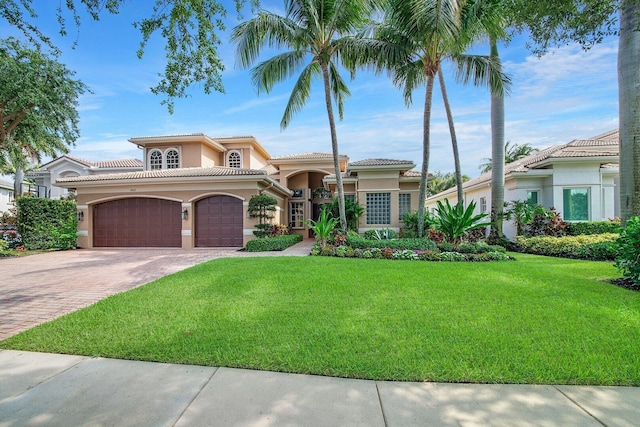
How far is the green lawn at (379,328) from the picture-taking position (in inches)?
131

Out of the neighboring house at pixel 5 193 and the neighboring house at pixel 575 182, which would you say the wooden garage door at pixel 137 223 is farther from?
the neighboring house at pixel 5 193

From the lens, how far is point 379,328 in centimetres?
436

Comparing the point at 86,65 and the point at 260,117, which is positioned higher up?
the point at 260,117

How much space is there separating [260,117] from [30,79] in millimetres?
9289

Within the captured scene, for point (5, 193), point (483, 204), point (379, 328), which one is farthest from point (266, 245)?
point (5, 193)

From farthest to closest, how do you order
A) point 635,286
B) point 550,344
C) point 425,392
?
point 635,286, point 550,344, point 425,392

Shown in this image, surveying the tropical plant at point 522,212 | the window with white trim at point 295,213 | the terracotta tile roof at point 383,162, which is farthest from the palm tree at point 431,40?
the window with white trim at point 295,213

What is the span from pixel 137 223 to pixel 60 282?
947 centimetres

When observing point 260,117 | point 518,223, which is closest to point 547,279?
point 518,223

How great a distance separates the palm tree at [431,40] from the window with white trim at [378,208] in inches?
124

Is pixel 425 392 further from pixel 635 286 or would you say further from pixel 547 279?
pixel 635 286

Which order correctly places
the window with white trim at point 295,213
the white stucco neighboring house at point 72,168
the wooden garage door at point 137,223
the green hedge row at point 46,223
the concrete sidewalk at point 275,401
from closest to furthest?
the concrete sidewalk at point 275,401, the green hedge row at point 46,223, the wooden garage door at point 137,223, the window with white trim at point 295,213, the white stucco neighboring house at point 72,168

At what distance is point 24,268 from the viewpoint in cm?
1010

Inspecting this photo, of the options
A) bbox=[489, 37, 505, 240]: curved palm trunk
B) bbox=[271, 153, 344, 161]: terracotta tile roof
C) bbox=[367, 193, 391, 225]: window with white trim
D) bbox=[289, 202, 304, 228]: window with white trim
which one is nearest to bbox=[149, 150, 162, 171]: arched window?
bbox=[271, 153, 344, 161]: terracotta tile roof
